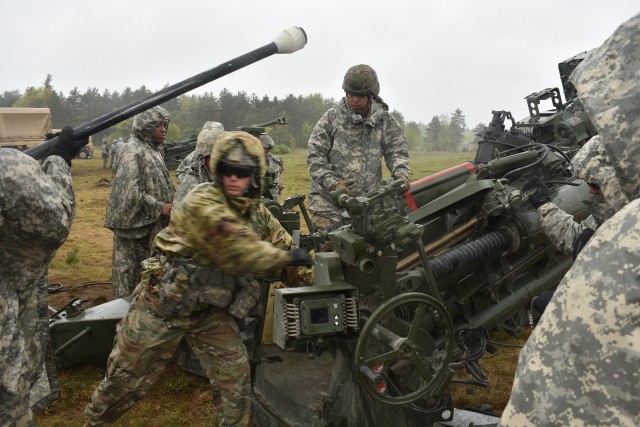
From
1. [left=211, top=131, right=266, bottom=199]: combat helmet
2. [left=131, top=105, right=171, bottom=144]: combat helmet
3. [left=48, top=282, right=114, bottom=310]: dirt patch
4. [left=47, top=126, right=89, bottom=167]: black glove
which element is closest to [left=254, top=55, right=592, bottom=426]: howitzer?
[left=211, top=131, right=266, bottom=199]: combat helmet

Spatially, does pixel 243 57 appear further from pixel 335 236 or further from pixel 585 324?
Answer: pixel 585 324

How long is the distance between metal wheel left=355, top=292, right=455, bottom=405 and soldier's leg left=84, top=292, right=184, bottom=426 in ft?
3.62

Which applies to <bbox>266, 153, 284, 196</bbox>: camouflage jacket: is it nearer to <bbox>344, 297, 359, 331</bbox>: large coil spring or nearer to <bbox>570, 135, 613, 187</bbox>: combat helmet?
<bbox>344, 297, 359, 331</bbox>: large coil spring

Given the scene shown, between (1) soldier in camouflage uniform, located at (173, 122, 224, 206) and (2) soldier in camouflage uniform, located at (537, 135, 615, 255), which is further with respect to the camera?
(1) soldier in camouflage uniform, located at (173, 122, 224, 206)

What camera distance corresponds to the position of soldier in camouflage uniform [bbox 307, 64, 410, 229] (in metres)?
5.28

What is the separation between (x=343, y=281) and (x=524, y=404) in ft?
6.79

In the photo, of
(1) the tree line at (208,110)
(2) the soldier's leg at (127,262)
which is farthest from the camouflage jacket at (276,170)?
(1) the tree line at (208,110)

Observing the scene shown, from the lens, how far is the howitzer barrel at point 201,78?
353cm

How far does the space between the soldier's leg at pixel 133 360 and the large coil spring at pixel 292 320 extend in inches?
28.8

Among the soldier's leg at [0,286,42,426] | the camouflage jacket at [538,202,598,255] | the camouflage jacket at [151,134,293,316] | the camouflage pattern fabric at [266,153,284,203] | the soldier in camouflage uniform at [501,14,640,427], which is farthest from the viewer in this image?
the camouflage pattern fabric at [266,153,284,203]

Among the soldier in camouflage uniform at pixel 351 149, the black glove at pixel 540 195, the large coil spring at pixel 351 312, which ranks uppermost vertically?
the soldier in camouflage uniform at pixel 351 149

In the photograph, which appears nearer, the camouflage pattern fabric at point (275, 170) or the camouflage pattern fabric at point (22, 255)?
the camouflage pattern fabric at point (22, 255)

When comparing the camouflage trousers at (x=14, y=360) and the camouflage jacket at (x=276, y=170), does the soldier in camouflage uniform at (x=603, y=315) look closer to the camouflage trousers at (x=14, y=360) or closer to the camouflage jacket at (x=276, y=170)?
the camouflage trousers at (x=14, y=360)

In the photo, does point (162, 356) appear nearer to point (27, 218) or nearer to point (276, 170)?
point (27, 218)
